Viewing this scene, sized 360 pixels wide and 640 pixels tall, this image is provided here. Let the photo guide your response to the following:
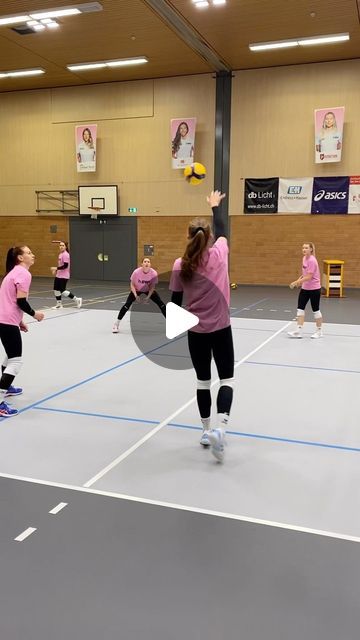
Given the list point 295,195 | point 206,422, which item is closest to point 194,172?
point 206,422

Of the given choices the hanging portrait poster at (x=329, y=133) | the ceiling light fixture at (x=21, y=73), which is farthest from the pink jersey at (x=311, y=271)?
the ceiling light fixture at (x=21, y=73)

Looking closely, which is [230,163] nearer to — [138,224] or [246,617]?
[138,224]

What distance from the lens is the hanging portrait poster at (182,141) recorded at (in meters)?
20.6

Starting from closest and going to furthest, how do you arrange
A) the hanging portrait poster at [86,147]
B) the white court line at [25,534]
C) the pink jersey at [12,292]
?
the white court line at [25,534], the pink jersey at [12,292], the hanging portrait poster at [86,147]

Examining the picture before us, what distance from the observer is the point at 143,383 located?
638cm

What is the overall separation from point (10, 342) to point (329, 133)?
1680 centimetres

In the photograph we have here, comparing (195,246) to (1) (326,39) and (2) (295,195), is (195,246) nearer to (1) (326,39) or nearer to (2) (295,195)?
(1) (326,39)

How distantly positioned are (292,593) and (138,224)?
20.6m

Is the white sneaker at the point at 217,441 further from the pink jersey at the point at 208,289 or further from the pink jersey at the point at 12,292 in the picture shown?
the pink jersey at the point at 12,292

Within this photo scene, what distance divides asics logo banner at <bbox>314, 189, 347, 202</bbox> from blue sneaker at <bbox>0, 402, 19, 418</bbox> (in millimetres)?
16602

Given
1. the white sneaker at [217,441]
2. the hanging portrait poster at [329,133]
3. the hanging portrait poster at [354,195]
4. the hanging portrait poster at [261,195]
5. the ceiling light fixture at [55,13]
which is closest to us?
the white sneaker at [217,441]

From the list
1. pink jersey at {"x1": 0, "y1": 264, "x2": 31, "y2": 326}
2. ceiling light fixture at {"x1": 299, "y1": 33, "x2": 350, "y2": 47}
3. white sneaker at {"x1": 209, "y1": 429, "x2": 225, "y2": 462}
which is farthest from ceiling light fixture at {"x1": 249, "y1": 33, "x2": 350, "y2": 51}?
white sneaker at {"x1": 209, "y1": 429, "x2": 225, "y2": 462}

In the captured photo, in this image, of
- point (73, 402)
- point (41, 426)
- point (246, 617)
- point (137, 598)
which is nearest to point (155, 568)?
point (137, 598)

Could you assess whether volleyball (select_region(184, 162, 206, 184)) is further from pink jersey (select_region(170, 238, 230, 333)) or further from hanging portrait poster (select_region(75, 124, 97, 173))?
hanging portrait poster (select_region(75, 124, 97, 173))
